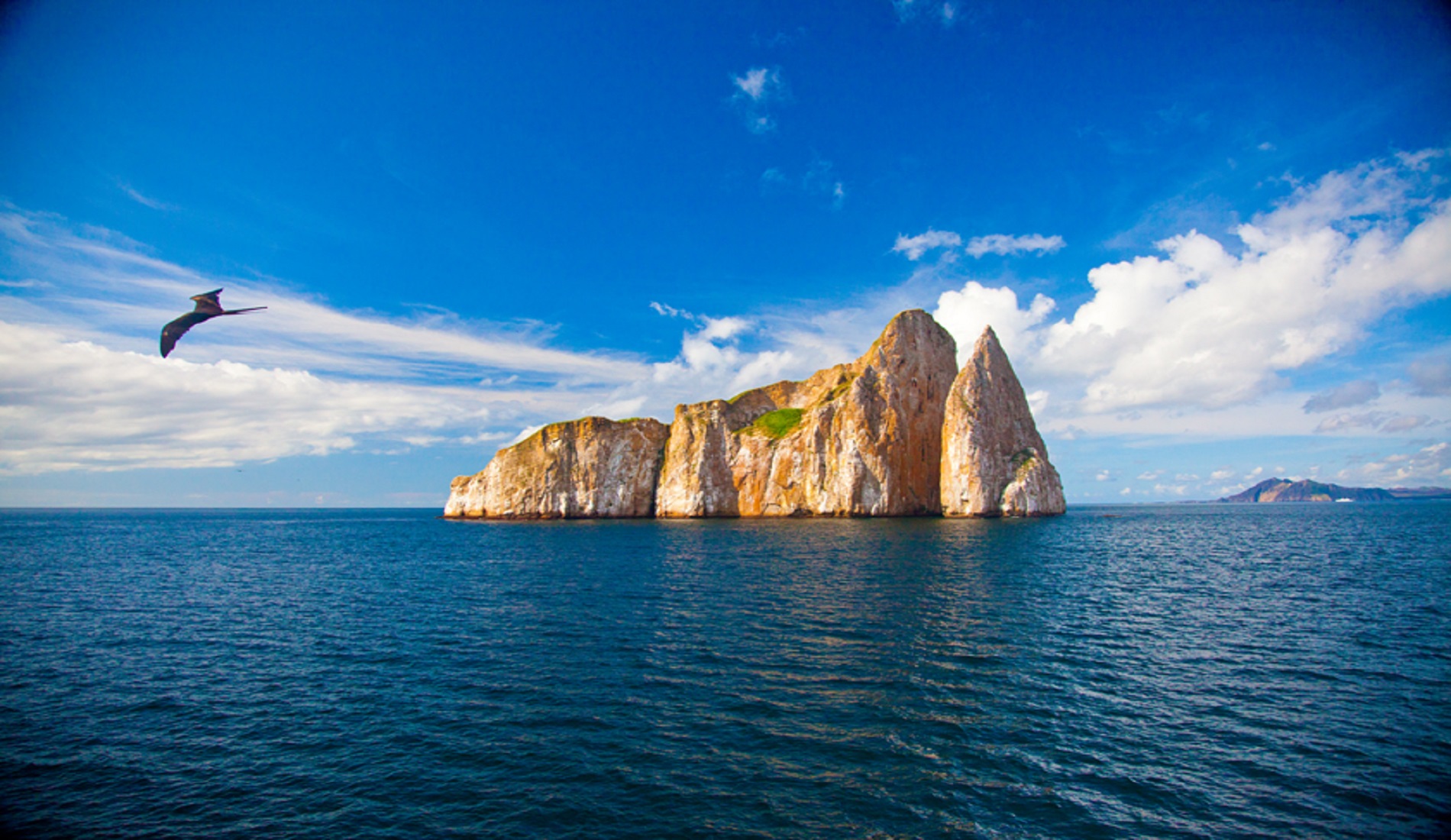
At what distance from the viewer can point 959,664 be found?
21.9 meters

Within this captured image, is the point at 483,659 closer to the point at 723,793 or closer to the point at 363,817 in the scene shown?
the point at 363,817

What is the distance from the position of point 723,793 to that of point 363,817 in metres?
7.62

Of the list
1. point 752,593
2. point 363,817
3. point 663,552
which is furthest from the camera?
point 663,552

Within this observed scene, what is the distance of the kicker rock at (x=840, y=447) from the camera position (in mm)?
109625

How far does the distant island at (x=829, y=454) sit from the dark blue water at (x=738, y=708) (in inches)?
2669

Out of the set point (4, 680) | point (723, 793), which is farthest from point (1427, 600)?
point (4, 680)

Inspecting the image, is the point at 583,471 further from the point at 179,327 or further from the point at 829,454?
the point at 179,327

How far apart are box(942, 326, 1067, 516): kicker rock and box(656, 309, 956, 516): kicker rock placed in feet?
19.8

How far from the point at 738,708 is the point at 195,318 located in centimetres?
1722

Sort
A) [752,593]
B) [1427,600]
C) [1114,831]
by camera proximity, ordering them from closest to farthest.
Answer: [1114,831] → [1427,600] → [752,593]

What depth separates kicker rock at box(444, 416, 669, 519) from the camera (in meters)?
125

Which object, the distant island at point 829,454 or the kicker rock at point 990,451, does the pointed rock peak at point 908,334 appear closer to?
the distant island at point 829,454

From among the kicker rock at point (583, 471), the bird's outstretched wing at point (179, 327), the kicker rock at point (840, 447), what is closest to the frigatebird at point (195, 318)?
the bird's outstretched wing at point (179, 327)

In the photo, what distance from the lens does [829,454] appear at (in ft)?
372
